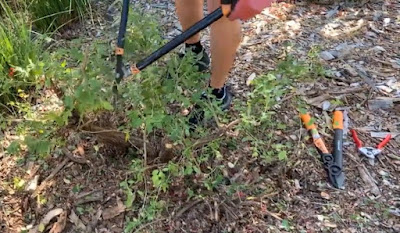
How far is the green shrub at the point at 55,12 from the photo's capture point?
260 cm

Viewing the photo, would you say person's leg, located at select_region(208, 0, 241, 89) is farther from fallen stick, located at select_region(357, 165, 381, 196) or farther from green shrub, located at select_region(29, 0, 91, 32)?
green shrub, located at select_region(29, 0, 91, 32)

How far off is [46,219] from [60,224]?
0.18 ft

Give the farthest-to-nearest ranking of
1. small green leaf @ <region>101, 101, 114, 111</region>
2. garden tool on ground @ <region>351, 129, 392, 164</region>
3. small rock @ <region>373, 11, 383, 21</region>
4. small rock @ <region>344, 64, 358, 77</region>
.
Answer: small rock @ <region>373, 11, 383, 21</region>, small rock @ <region>344, 64, 358, 77</region>, garden tool on ground @ <region>351, 129, 392, 164</region>, small green leaf @ <region>101, 101, 114, 111</region>

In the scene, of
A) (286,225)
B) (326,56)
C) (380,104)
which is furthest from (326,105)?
(286,225)

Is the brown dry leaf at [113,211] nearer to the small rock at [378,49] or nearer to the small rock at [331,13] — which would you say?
the small rock at [378,49]

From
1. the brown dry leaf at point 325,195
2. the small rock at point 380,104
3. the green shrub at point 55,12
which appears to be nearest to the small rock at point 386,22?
the small rock at point 380,104

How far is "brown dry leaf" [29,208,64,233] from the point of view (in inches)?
71.6

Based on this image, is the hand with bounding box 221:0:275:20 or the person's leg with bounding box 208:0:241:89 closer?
the hand with bounding box 221:0:275:20

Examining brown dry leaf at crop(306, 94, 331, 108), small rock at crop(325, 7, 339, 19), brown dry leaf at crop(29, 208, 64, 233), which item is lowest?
small rock at crop(325, 7, 339, 19)

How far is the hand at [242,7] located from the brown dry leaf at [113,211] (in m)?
0.78

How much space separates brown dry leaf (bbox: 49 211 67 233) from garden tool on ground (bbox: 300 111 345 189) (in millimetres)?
915

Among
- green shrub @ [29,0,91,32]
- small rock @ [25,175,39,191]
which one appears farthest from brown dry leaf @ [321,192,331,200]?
green shrub @ [29,0,91,32]

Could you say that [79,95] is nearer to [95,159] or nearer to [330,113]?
[95,159]

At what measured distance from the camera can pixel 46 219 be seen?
6.05ft
